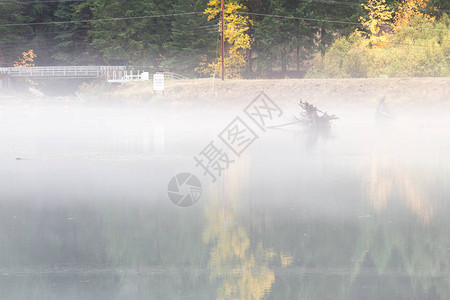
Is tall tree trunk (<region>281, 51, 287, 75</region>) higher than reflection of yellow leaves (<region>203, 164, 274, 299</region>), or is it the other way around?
tall tree trunk (<region>281, 51, 287, 75</region>)

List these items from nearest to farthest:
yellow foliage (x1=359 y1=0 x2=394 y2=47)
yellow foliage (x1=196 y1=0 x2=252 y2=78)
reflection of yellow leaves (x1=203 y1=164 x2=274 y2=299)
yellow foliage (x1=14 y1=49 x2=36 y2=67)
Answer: reflection of yellow leaves (x1=203 y1=164 x2=274 y2=299), yellow foliage (x1=359 y1=0 x2=394 y2=47), yellow foliage (x1=196 y1=0 x2=252 y2=78), yellow foliage (x1=14 y1=49 x2=36 y2=67)

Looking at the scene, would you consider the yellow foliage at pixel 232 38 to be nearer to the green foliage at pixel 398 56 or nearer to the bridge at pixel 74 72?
the bridge at pixel 74 72

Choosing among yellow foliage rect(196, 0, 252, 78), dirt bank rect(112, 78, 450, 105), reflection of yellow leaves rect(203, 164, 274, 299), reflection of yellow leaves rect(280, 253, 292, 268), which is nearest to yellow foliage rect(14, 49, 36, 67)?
yellow foliage rect(196, 0, 252, 78)

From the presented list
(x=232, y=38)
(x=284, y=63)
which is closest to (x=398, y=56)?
(x=232, y=38)

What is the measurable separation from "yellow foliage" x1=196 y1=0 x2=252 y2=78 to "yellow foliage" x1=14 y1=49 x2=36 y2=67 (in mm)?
30674

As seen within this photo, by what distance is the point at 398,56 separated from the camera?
6912 cm

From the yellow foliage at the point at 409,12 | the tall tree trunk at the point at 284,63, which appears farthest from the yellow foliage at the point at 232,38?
the yellow foliage at the point at 409,12

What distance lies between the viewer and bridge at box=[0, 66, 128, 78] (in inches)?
3595

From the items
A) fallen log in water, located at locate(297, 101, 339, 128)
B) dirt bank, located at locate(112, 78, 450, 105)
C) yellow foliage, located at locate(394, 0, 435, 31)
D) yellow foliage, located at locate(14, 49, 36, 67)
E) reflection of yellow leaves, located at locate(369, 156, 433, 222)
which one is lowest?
reflection of yellow leaves, located at locate(369, 156, 433, 222)

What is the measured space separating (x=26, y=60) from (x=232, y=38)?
41761 mm

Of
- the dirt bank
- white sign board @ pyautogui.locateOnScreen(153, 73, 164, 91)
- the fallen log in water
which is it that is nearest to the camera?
the fallen log in water

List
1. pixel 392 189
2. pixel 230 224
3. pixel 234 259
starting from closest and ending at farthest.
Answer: pixel 234 259 → pixel 230 224 → pixel 392 189

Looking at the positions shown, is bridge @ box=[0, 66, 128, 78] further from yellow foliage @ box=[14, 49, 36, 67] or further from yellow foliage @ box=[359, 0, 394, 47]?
yellow foliage @ box=[359, 0, 394, 47]

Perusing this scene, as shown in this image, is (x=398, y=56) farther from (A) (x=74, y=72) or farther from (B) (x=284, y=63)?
(A) (x=74, y=72)
